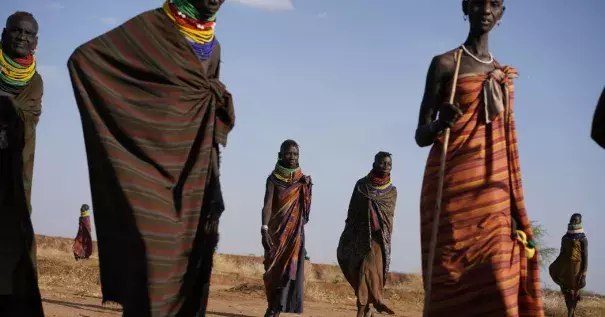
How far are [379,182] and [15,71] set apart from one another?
8296 mm

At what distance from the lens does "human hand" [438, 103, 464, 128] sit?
5.93 m

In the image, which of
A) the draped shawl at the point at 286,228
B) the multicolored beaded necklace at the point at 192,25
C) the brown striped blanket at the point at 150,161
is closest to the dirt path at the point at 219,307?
the draped shawl at the point at 286,228

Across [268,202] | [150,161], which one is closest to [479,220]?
[150,161]

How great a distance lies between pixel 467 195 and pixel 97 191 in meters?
2.58

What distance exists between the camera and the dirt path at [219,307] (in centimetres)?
1415

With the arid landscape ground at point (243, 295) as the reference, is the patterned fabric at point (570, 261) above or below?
above

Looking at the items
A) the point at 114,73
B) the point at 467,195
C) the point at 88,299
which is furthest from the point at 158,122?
the point at 88,299

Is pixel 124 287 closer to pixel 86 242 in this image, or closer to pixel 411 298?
pixel 411 298

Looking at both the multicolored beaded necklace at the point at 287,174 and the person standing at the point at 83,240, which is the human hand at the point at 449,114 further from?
the person standing at the point at 83,240

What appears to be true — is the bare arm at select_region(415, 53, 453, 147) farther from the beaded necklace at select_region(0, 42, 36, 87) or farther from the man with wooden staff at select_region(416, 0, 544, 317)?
the beaded necklace at select_region(0, 42, 36, 87)

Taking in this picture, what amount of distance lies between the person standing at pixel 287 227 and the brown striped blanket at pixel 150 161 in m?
7.83

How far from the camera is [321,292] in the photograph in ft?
83.8

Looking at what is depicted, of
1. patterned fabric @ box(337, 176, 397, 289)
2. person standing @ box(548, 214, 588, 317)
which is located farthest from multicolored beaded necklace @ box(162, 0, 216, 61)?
person standing @ box(548, 214, 588, 317)

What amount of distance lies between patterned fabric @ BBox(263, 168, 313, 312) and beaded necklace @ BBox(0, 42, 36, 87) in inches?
275
